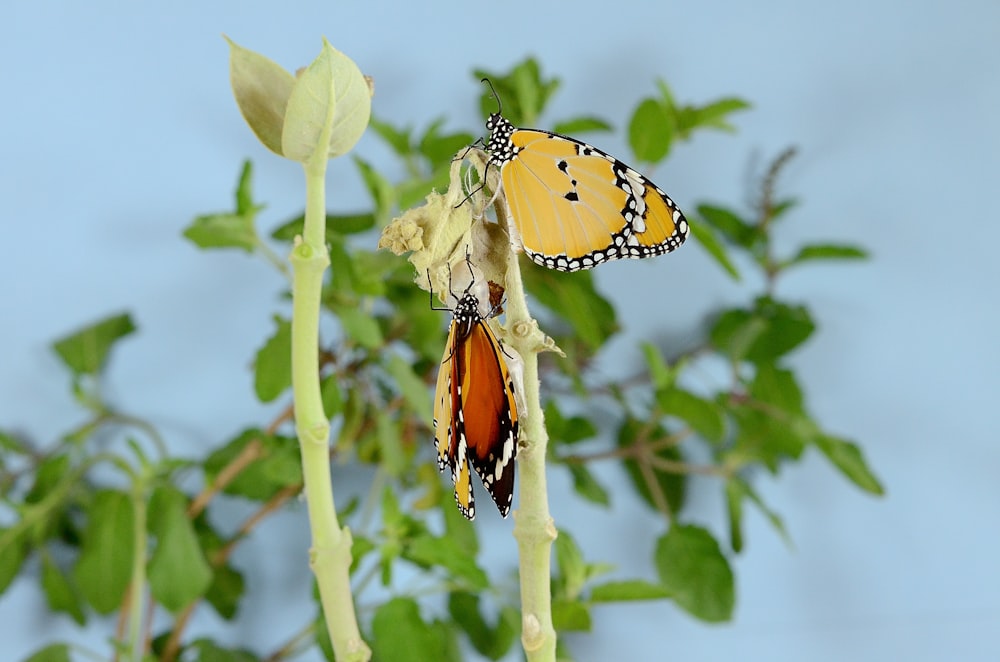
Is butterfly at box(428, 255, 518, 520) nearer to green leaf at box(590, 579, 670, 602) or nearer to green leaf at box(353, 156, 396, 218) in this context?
green leaf at box(590, 579, 670, 602)

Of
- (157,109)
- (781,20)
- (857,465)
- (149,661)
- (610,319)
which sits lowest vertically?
(149,661)

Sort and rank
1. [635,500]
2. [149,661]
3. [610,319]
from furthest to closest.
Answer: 1. [635,500]
2. [610,319]
3. [149,661]

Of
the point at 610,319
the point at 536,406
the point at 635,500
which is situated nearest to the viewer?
the point at 536,406

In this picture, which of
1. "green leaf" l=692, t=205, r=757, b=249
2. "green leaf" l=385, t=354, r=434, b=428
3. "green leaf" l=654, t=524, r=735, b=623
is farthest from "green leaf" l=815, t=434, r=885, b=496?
"green leaf" l=385, t=354, r=434, b=428

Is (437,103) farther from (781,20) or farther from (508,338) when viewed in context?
(508,338)

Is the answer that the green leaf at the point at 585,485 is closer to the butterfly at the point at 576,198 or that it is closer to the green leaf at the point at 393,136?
the green leaf at the point at 393,136

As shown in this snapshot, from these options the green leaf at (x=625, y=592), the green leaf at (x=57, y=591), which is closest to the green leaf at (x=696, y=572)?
the green leaf at (x=625, y=592)

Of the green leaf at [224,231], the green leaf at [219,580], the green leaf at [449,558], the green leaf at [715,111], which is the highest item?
the green leaf at [715,111]

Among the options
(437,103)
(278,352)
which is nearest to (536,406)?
(278,352)
